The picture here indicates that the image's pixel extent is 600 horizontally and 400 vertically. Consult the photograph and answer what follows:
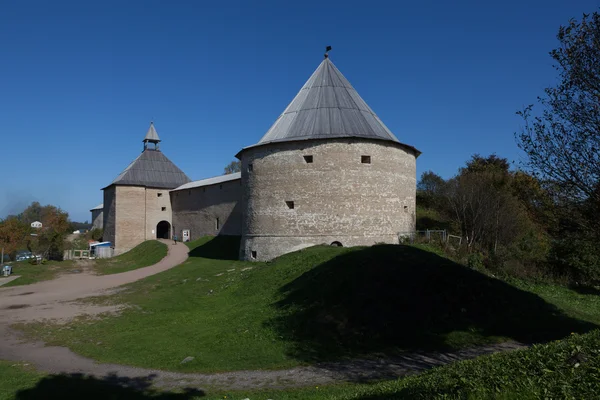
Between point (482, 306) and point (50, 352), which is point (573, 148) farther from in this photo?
point (50, 352)

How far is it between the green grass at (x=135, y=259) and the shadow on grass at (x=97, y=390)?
18.1 metres

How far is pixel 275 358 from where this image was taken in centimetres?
842

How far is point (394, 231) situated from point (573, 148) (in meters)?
11.7

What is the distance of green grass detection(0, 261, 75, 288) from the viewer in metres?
21.4

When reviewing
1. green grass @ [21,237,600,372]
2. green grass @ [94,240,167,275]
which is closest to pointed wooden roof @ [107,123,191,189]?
green grass @ [94,240,167,275]

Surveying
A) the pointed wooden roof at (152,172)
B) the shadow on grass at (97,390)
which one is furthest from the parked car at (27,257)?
the shadow on grass at (97,390)

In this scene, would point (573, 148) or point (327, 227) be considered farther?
point (327, 227)

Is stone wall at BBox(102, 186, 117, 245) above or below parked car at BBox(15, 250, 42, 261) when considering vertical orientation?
above

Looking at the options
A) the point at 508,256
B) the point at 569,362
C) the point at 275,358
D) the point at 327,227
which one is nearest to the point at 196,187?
the point at 327,227

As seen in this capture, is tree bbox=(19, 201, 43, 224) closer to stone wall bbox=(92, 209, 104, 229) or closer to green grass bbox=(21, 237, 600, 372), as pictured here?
stone wall bbox=(92, 209, 104, 229)

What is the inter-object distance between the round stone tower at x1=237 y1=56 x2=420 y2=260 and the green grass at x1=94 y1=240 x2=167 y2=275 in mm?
9044

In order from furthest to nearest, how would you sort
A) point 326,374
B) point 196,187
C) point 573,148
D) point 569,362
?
point 196,187 < point 573,148 < point 326,374 < point 569,362

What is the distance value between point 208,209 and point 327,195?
13.8 m

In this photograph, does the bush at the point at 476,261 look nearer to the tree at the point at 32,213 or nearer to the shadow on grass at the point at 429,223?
the shadow on grass at the point at 429,223
